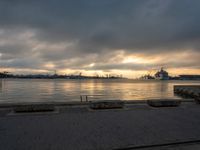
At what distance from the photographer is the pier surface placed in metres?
4.97

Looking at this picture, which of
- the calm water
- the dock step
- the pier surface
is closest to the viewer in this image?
the pier surface

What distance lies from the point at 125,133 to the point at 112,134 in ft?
1.57

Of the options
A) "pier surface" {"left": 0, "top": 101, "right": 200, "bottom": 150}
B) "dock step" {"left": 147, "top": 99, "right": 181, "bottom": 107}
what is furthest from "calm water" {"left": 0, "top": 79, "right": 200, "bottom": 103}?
"pier surface" {"left": 0, "top": 101, "right": 200, "bottom": 150}

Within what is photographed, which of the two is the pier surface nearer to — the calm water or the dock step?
the dock step

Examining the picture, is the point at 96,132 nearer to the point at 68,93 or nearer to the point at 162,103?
the point at 162,103

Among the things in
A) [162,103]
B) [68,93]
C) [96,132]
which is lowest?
[68,93]

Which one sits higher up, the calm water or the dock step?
the dock step

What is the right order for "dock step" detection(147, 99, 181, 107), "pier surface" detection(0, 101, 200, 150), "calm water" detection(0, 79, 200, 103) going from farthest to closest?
"calm water" detection(0, 79, 200, 103) → "dock step" detection(147, 99, 181, 107) → "pier surface" detection(0, 101, 200, 150)

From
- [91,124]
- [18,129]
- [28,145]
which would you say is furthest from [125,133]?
[18,129]

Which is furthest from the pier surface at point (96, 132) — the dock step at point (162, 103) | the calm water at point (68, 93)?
the calm water at point (68, 93)

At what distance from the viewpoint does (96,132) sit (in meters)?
6.10

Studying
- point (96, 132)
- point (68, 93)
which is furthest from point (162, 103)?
point (68, 93)

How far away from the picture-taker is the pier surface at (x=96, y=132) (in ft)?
16.3

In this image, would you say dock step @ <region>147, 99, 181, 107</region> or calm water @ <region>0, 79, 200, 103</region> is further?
calm water @ <region>0, 79, 200, 103</region>
